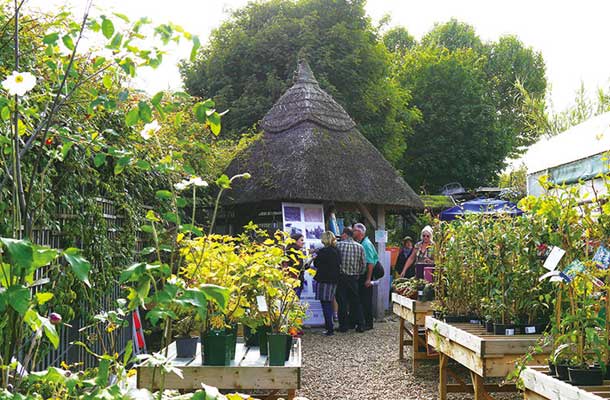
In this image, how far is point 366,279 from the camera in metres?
10.1

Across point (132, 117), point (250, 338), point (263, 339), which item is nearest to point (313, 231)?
point (250, 338)

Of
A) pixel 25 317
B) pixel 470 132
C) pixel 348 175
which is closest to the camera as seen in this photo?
pixel 25 317

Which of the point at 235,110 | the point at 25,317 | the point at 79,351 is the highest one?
the point at 235,110

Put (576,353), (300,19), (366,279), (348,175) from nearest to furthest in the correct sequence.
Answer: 1. (576,353)
2. (366,279)
3. (348,175)
4. (300,19)

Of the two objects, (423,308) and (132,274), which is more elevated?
(132,274)

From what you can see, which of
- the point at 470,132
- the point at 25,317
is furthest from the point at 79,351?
the point at 470,132

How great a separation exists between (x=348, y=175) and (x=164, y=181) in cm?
540

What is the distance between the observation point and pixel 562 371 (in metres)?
3.14

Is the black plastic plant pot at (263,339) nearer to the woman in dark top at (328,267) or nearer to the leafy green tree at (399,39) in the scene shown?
the woman in dark top at (328,267)

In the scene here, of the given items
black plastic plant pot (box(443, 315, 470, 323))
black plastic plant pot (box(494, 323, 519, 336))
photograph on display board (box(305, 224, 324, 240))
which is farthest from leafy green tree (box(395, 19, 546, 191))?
black plastic plant pot (box(494, 323, 519, 336))

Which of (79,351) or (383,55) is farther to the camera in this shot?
(383,55)

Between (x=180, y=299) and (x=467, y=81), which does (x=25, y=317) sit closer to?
(x=180, y=299)

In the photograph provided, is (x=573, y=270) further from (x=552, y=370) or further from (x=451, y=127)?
(x=451, y=127)

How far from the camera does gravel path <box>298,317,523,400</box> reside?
19.5 ft
